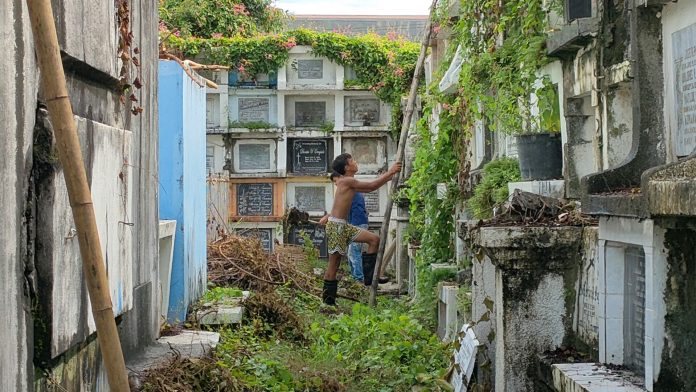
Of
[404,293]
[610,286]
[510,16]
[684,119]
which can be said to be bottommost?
[404,293]

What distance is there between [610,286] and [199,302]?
16.4ft

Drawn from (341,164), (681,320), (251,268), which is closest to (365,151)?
(341,164)

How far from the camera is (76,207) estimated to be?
2.94 metres

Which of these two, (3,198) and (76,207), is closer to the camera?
(76,207)

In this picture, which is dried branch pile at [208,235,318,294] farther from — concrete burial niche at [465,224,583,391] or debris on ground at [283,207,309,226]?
concrete burial niche at [465,224,583,391]

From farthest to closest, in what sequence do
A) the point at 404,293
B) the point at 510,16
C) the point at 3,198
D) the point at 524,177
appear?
the point at 404,293 < the point at 510,16 < the point at 524,177 < the point at 3,198

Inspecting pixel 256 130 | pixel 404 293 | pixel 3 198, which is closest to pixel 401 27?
pixel 256 130

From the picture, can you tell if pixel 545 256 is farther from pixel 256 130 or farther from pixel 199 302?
pixel 256 130

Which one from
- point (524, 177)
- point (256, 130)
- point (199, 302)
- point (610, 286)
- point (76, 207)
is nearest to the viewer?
point (76, 207)

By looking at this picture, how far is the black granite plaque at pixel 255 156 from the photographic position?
1917 centimetres

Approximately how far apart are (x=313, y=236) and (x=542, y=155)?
1286cm

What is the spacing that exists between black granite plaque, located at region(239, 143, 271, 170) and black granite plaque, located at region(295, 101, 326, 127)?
0.84 meters

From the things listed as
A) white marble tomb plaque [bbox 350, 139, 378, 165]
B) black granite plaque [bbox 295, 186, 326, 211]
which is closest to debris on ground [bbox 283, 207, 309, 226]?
black granite plaque [bbox 295, 186, 326, 211]

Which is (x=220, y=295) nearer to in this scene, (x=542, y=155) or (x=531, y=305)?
(x=542, y=155)
